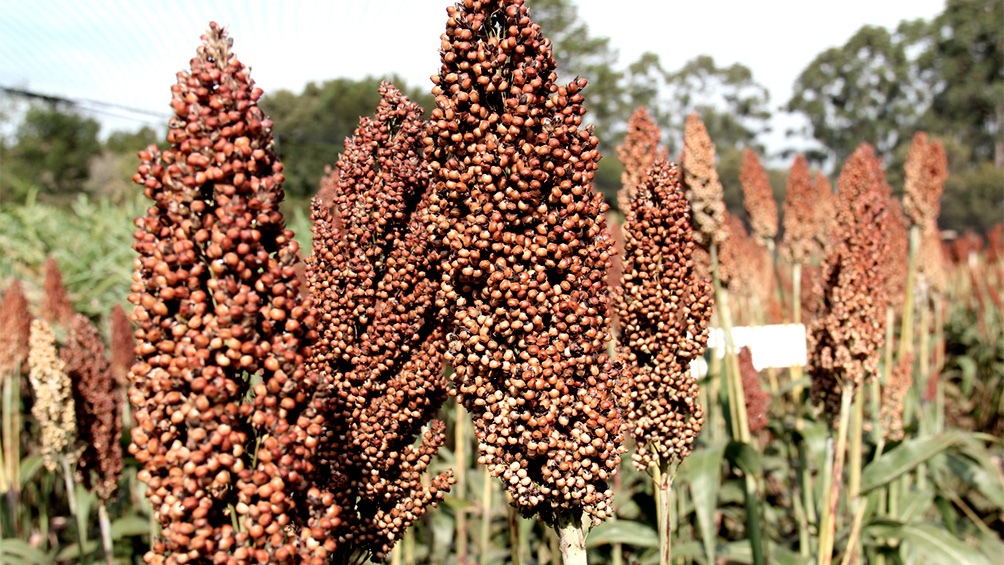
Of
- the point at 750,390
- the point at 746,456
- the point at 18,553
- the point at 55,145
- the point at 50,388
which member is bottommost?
the point at 18,553

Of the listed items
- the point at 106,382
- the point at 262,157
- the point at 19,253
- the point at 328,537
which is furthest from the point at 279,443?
the point at 19,253

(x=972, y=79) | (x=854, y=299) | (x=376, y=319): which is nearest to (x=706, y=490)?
(x=854, y=299)

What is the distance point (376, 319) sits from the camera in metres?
2.21

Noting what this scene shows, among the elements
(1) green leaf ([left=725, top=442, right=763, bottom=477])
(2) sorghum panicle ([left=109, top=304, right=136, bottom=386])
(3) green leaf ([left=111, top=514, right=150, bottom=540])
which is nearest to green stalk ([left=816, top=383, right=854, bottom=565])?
(1) green leaf ([left=725, top=442, right=763, bottom=477])

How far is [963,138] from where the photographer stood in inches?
2509

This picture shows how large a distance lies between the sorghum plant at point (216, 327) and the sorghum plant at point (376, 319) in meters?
0.68

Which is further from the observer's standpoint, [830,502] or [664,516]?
[830,502]

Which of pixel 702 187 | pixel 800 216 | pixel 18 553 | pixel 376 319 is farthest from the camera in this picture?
pixel 800 216

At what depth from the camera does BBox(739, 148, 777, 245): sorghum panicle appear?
670 centimetres

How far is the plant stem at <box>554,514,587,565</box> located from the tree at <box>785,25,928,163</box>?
227 ft

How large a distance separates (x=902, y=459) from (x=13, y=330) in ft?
18.7

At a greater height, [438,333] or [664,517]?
[438,333]

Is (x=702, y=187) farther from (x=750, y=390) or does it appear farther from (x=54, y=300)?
(x=54, y=300)

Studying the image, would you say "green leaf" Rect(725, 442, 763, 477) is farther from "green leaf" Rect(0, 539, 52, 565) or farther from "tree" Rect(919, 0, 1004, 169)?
"tree" Rect(919, 0, 1004, 169)
